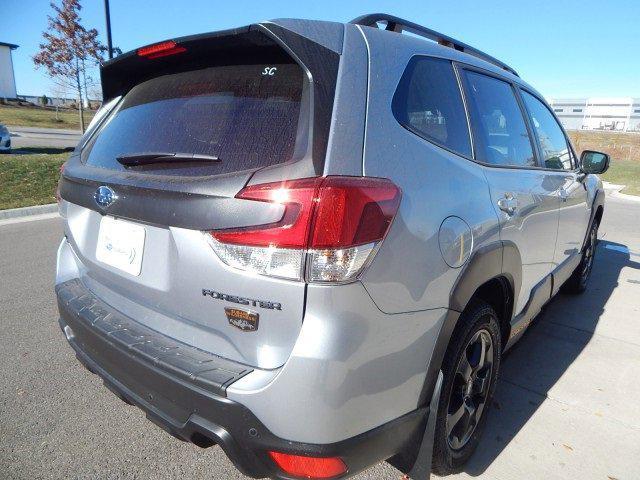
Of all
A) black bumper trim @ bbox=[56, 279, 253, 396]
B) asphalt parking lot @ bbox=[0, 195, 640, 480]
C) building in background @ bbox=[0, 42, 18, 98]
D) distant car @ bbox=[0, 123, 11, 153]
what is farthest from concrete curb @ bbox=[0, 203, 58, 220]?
building in background @ bbox=[0, 42, 18, 98]

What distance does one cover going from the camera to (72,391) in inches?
104

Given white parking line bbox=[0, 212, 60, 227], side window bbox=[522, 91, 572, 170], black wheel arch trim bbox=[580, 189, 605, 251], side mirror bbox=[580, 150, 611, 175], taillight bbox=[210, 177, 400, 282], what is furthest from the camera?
white parking line bbox=[0, 212, 60, 227]

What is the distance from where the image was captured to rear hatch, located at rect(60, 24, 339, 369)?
1.39m

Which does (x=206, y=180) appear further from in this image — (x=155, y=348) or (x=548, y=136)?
(x=548, y=136)

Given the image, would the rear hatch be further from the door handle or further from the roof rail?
the door handle

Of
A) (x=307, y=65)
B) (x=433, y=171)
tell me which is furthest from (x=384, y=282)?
(x=307, y=65)

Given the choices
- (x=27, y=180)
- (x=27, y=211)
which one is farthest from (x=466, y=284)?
(x=27, y=180)

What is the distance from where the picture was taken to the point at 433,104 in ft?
5.96

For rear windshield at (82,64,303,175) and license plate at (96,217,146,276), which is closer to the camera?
rear windshield at (82,64,303,175)

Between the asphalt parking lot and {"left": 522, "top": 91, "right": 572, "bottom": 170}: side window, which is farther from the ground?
{"left": 522, "top": 91, "right": 572, "bottom": 170}: side window

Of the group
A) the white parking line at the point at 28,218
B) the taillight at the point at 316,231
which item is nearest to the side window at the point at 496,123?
the taillight at the point at 316,231

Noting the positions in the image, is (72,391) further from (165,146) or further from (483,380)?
(483,380)

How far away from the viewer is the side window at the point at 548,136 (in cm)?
296

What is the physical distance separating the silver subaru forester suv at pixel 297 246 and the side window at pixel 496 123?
0.03m
